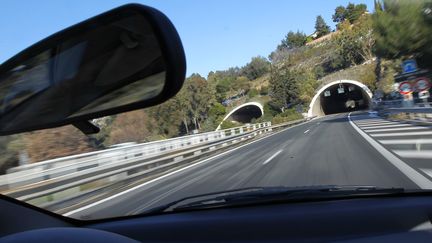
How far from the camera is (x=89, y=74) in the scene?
94.6 inches

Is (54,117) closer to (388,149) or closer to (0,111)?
(0,111)

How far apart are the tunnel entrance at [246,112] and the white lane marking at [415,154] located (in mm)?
72348

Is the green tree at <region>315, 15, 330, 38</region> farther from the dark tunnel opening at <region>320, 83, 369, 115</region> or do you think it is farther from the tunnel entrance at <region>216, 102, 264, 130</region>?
the tunnel entrance at <region>216, 102, 264, 130</region>

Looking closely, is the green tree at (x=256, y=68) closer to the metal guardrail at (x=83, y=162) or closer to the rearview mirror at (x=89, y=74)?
the metal guardrail at (x=83, y=162)

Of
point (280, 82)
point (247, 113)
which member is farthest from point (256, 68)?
point (280, 82)

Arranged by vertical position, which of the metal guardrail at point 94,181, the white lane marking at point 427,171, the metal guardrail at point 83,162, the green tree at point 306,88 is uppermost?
the green tree at point 306,88

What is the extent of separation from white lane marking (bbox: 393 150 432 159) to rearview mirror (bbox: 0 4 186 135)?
32.8 feet

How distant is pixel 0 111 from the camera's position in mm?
2527

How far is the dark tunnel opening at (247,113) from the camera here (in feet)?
312

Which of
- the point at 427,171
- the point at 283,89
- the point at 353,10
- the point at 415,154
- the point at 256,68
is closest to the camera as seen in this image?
the point at 427,171

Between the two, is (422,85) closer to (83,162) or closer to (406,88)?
(406,88)

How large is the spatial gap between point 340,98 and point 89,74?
116246 millimetres

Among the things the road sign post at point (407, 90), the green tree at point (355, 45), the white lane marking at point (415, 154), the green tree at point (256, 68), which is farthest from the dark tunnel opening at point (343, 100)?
the white lane marking at point (415, 154)

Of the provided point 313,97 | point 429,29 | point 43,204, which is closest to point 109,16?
point 43,204
